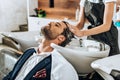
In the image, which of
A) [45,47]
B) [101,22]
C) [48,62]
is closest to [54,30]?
[45,47]

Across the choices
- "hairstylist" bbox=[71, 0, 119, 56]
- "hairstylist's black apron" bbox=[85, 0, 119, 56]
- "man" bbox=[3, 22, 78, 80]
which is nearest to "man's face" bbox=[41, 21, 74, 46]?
"man" bbox=[3, 22, 78, 80]

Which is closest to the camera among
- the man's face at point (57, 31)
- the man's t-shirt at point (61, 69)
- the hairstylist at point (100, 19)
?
the man's t-shirt at point (61, 69)

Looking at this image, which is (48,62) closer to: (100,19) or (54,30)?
(54,30)

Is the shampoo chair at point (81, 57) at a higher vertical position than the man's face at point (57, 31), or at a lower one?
lower

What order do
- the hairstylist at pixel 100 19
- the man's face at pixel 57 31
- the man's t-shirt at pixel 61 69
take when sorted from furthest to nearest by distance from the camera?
the hairstylist at pixel 100 19 < the man's face at pixel 57 31 < the man's t-shirt at pixel 61 69

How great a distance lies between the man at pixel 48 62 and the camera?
121 cm

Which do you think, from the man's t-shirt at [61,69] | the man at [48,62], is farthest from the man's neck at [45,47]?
the man's t-shirt at [61,69]

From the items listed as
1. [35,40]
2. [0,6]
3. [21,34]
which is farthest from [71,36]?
[0,6]

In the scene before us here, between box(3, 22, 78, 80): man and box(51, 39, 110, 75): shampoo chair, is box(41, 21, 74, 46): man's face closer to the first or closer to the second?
box(3, 22, 78, 80): man

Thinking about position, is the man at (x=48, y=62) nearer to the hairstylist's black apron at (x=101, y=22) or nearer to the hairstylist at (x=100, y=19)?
the hairstylist at (x=100, y=19)

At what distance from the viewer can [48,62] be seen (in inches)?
51.9

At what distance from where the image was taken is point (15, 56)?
178cm

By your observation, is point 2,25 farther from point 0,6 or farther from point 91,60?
point 91,60

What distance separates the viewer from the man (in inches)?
47.6
